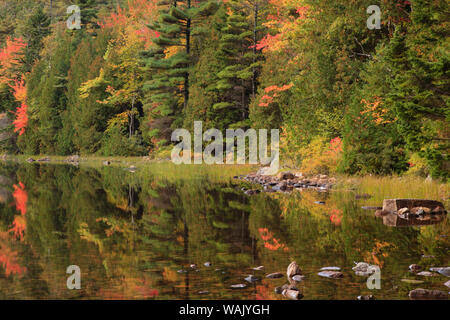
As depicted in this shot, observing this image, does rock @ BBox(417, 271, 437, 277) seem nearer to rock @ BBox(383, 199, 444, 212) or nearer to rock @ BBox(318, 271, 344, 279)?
rock @ BBox(318, 271, 344, 279)

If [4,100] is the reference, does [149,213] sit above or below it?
below

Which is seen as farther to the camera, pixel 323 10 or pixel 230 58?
pixel 230 58

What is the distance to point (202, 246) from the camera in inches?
375

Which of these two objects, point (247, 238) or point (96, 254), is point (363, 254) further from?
point (96, 254)

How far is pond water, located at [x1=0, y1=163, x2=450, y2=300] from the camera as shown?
676 cm

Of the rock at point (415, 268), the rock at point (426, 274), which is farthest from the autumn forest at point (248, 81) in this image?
the rock at point (426, 274)

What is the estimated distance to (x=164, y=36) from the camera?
45.8m

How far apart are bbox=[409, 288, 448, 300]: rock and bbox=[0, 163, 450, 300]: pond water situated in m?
0.14

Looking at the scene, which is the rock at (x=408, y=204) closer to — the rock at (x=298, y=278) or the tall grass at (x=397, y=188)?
the tall grass at (x=397, y=188)

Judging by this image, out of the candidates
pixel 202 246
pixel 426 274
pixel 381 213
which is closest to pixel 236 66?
pixel 381 213

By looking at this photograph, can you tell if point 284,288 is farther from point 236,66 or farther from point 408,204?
point 236,66

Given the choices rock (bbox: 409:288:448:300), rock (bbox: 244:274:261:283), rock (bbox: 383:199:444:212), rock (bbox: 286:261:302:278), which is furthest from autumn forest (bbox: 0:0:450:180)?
rock (bbox: 244:274:261:283)
